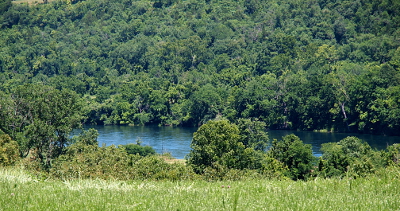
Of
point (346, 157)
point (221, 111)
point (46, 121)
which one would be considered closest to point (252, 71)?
point (221, 111)

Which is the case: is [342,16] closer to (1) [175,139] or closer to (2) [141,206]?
(1) [175,139]

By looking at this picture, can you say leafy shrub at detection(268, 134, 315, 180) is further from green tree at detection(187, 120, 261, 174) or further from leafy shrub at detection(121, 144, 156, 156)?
leafy shrub at detection(121, 144, 156, 156)

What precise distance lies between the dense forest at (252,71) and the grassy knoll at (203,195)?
86.7 metres

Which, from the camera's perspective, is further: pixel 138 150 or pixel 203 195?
pixel 138 150

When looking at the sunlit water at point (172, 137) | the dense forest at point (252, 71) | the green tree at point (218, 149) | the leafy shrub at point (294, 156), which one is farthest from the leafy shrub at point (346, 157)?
the dense forest at point (252, 71)

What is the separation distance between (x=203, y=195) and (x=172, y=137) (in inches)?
3402

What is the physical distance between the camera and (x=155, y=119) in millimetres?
126125

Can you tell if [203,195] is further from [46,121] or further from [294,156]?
[46,121]

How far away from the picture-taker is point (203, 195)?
10344 mm

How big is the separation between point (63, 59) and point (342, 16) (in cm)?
9611

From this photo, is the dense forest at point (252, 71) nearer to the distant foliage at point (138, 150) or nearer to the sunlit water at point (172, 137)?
the sunlit water at point (172, 137)

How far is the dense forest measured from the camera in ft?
351

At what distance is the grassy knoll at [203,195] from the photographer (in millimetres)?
9375

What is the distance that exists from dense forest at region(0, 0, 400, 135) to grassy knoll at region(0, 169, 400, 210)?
86.7m
